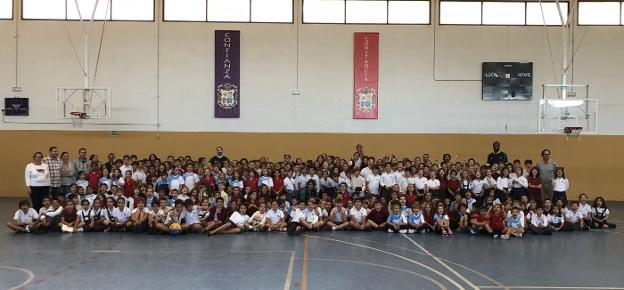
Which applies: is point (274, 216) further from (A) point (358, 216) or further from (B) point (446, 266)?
(B) point (446, 266)

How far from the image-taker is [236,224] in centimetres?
1302

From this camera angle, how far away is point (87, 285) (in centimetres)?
798

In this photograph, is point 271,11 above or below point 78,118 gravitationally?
above

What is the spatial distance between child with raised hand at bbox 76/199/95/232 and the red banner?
9.51 m

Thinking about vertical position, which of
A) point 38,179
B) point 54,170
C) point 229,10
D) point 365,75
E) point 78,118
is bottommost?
point 38,179

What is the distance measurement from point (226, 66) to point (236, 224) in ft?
26.1

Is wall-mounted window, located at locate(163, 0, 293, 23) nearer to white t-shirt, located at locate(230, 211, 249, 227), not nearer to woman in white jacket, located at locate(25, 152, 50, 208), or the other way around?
woman in white jacket, located at locate(25, 152, 50, 208)

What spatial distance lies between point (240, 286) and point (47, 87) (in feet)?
47.3

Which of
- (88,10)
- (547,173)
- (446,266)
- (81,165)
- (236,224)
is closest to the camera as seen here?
(446,266)

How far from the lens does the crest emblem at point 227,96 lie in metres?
19.5

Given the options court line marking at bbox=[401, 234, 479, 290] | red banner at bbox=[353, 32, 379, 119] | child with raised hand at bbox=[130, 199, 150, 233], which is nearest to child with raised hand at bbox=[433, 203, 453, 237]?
court line marking at bbox=[401, 234, 479, 290]

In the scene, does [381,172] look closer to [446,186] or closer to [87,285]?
[446,186]

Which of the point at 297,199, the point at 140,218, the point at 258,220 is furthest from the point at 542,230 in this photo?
the point at 140,218

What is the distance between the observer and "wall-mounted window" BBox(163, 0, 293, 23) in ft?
64.2
